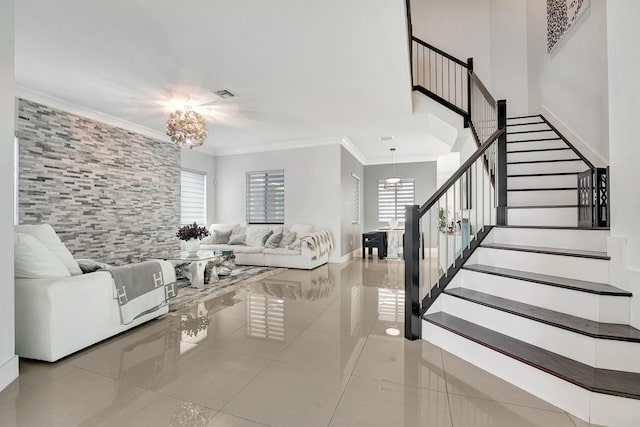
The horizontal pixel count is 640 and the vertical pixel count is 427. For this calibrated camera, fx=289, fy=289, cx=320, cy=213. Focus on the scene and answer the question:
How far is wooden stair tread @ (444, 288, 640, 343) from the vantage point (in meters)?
1.65

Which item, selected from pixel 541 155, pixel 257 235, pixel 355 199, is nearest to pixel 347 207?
pixel 355 199

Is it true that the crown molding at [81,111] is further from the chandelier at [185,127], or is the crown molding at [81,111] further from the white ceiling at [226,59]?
the chandelier at [185,127]

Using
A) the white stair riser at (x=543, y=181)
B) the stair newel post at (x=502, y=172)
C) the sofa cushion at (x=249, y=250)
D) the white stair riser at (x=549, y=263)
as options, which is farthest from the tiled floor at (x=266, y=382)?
the sofa cushion at (x=249, y=250)

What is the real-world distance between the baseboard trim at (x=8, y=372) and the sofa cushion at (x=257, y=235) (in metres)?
4.59

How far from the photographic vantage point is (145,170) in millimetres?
5758

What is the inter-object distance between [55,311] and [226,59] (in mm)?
2803

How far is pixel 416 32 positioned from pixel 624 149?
5675 mm

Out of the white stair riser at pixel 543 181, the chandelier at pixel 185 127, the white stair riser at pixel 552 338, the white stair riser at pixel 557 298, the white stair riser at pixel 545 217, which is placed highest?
the chandelier at pixel 185 127

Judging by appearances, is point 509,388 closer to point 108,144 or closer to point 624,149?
point 624,149

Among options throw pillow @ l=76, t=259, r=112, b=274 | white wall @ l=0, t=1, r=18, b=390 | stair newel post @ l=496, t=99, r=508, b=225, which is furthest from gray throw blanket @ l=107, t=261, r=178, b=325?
stair newel post @ l=496, t=99, r=508, b=225

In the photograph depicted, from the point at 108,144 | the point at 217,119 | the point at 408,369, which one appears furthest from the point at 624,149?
the point at 108,144

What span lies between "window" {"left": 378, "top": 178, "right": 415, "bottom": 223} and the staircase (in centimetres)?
525

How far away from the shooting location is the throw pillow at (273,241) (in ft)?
20.4

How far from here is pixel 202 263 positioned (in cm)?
446
